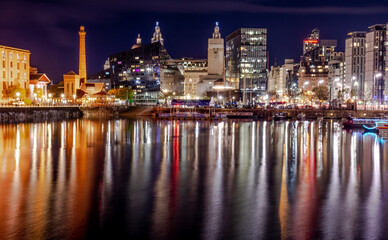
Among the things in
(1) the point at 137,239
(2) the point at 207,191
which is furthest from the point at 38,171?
(1) the point at 137,239

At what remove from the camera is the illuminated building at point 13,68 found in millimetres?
83875

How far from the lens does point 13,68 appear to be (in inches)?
3462

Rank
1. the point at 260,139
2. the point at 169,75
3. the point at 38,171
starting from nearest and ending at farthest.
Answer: the point at 38,171
the point at 260,139
the point at 169,75

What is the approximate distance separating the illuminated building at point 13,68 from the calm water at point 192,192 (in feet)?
177

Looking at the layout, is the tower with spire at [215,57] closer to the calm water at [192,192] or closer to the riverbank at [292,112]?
the riverbank at [292,112]

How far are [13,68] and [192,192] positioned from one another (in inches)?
3119

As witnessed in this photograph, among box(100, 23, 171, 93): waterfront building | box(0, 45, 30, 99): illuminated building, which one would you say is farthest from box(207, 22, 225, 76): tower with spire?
box(0, 45, 30, 99): illuminated building

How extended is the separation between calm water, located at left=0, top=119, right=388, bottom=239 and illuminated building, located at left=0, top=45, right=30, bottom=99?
53.9m

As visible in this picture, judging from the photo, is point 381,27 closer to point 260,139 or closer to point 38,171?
point 260,139

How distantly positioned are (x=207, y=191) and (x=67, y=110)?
7320 centimetres

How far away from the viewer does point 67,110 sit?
88.1 metres

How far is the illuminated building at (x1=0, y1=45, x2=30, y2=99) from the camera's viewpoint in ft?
275

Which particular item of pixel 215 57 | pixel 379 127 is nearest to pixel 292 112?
pixel 379 127

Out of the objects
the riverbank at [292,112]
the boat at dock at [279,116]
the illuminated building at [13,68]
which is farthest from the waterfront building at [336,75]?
the illuminated building at [13,68]
